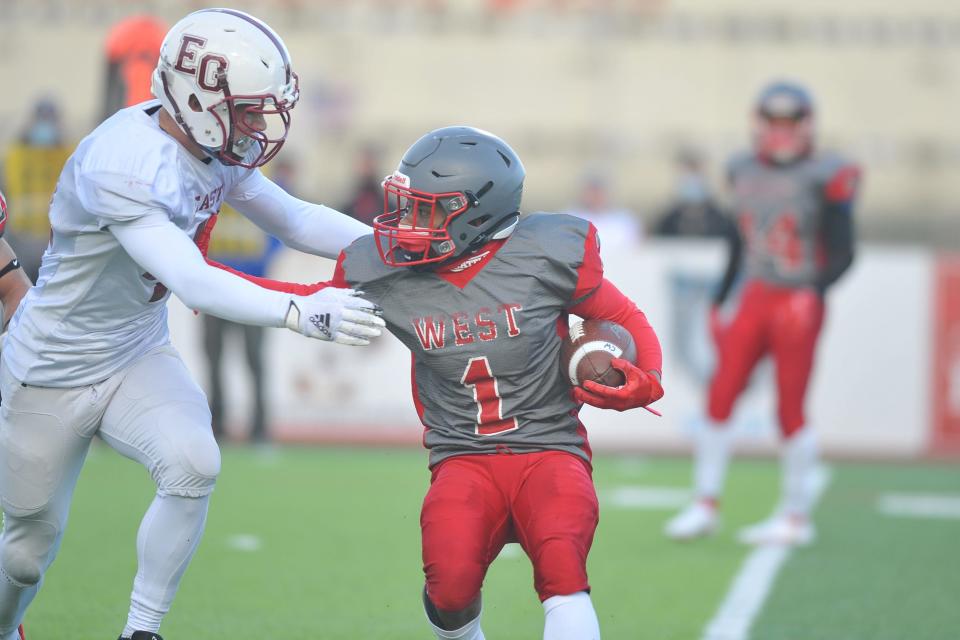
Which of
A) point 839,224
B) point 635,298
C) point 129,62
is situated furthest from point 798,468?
point 129,62

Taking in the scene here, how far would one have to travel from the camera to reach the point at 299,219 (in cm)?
426

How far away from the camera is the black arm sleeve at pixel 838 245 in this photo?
22.4ft

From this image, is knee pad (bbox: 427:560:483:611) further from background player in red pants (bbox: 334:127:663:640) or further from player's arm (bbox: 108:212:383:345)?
player's arm (bbox: 108:212:383:345)

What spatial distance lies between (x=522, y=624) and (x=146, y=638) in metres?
1.60

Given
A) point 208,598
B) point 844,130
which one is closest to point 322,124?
point 844,130

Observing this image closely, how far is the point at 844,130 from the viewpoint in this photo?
1870 centimetres

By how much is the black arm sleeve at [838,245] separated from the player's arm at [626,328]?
9.99ft

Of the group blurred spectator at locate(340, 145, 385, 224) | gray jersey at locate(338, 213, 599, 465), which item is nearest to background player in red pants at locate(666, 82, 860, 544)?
gray jersey at locate(338, 213, 599, 465)

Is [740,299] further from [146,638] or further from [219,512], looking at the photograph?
[146,638]

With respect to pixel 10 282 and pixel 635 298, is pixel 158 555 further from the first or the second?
pixel 635 298

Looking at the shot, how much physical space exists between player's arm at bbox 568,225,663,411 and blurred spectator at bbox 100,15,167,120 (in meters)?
4.44

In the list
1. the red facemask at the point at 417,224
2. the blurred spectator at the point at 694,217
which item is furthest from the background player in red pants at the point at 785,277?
the blurred spectator at the point at 694,217

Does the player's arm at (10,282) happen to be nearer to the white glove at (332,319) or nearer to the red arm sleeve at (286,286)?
the red arm sleeve at (286,286)

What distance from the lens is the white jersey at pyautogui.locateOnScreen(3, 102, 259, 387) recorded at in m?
3.69
